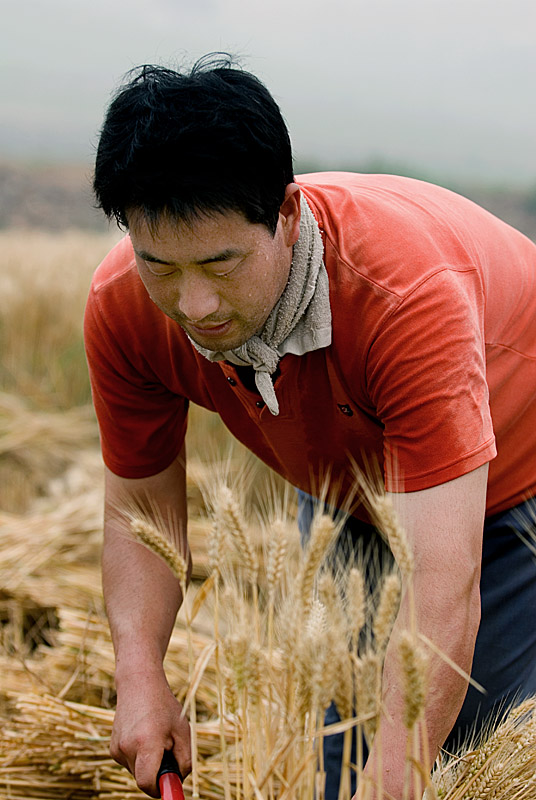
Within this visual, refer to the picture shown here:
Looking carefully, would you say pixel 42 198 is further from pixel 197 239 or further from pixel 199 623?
pixel 197 239

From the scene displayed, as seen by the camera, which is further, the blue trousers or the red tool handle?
the blue trousers

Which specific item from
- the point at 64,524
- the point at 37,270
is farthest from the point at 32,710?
the point at 37,270

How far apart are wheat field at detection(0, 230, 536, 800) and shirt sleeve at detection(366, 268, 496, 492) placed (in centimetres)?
17

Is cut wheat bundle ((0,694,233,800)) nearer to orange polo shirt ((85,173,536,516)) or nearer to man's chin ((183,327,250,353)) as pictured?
orange polo shirt ((85,173,536,516))

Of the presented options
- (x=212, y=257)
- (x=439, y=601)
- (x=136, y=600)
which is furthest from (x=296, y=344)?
(x=136, y=600)

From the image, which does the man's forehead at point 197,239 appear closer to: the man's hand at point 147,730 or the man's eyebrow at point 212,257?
the man's eyebrow at point 212,257

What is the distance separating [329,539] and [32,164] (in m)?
15.4

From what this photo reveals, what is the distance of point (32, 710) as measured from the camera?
158cm

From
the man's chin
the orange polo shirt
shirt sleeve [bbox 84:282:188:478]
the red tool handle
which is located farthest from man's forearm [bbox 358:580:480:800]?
shirt sleeve [bbox 84:282:188:478]

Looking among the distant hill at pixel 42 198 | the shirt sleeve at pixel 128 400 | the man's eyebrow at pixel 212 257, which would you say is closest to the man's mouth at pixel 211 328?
the man's eyebrow at pixel 212 257

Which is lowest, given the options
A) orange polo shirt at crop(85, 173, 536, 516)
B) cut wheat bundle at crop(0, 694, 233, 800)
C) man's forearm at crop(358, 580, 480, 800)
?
cut wheat bundle at crop(0, 694, 233, 800)

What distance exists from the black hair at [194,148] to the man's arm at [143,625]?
655mm

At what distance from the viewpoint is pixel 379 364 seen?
111 cm

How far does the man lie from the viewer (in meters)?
1.03
